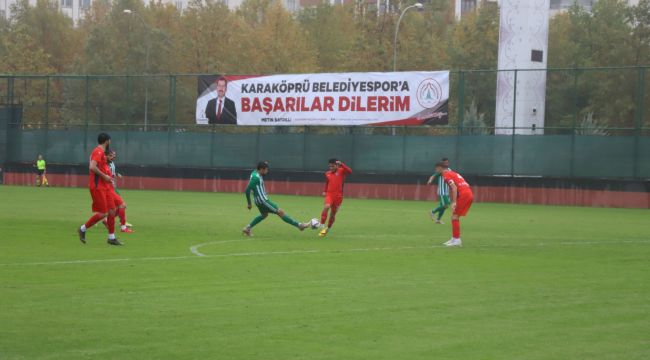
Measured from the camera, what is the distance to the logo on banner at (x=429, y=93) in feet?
147

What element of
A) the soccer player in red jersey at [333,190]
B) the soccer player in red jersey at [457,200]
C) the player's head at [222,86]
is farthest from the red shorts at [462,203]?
the player's head at [222,86]

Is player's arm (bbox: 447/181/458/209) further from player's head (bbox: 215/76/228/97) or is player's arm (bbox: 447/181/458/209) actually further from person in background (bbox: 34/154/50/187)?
person in background (bbox: 34/154/50/187)

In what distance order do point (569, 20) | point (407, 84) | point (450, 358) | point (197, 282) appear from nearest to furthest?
point (450, 358), point (197, 282), point (407, 84), point (569, 20)

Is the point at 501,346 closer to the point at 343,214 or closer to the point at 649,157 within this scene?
the point at 343,214

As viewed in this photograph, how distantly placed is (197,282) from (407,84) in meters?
32.1

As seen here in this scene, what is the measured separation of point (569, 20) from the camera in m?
82.0

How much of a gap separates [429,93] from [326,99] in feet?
16.4

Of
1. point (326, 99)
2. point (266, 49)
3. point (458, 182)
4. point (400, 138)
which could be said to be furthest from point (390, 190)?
point (266, 49)

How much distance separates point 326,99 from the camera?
47375 millimetres

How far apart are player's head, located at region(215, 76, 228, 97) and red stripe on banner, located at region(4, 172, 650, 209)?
417cm

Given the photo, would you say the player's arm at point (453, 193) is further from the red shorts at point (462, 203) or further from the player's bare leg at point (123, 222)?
the player's bare leg at point (123, 222)

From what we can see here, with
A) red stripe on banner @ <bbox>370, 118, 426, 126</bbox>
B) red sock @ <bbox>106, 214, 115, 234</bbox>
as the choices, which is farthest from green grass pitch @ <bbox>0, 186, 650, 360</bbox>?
red stripe on banner @ <bbox>370, 118, 426, 126</bbox>

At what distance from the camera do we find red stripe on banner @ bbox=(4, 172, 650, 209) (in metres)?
40.3

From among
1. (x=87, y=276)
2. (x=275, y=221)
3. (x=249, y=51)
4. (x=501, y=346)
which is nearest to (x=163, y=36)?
(x=249, y=51)
